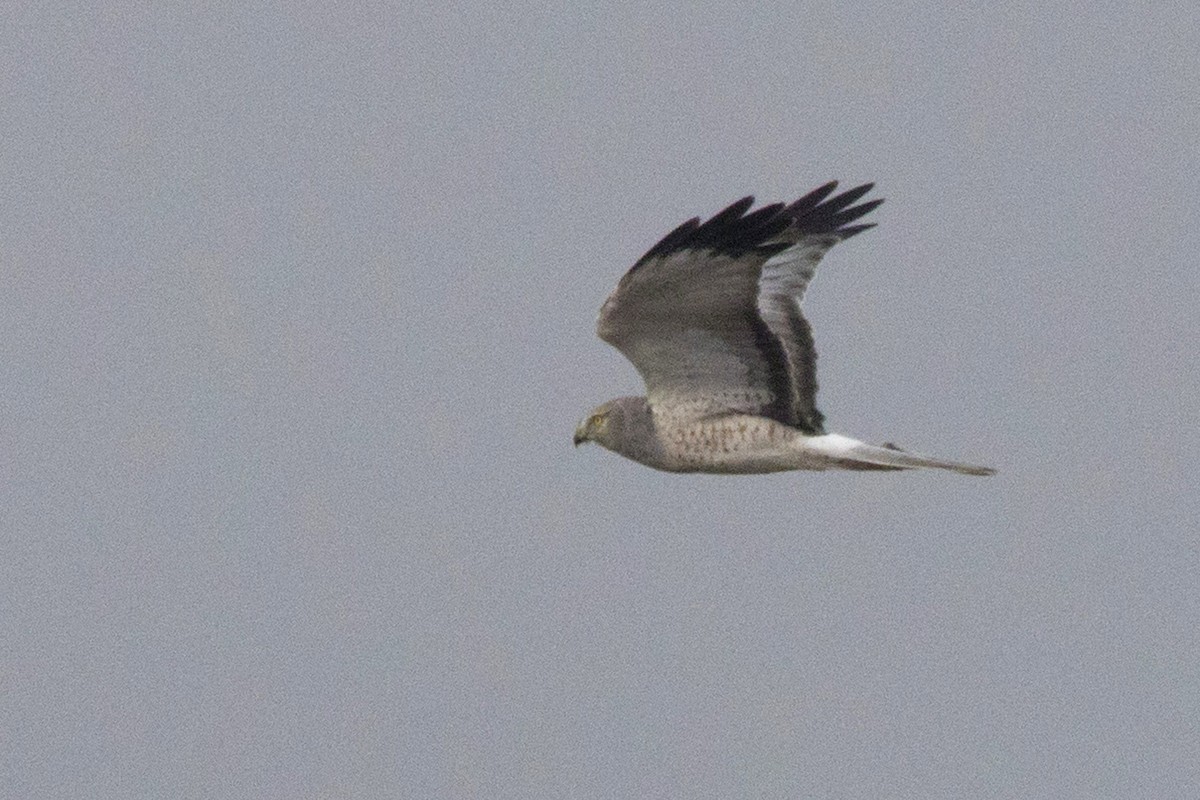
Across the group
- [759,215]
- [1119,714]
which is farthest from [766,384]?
[1119,714]

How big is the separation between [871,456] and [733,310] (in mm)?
1046

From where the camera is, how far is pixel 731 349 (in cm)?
1112

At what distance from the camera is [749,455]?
37.1 feet

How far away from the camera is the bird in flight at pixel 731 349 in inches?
409

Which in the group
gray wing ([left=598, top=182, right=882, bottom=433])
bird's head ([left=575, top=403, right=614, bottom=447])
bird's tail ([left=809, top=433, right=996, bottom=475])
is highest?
gray wing ([left=598, top=182, right=882, bottom=433])

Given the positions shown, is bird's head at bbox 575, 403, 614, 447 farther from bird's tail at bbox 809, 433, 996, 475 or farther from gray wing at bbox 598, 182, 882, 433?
bird's tail at bbox 809, 433, 996, 475

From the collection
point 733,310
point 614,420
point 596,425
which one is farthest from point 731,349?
point 596,425

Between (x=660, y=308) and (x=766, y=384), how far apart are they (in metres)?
0.93

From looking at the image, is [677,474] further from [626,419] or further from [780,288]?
[780,288]

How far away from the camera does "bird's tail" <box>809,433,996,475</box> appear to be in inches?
411

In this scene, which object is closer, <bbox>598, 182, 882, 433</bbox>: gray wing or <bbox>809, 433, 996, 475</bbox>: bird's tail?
<bbox>598, 182, 882, 433</bbox>: gray wing

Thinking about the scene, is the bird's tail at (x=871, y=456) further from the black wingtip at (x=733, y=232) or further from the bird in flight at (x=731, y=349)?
the black wingtip at (x=733, y=232)

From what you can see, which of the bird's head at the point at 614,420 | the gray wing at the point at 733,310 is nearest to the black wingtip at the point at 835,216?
the gray wing at the point at 733,310

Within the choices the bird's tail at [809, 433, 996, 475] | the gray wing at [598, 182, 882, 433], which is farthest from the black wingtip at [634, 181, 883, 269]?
the bird's tail at [809, 433, 996, 475]
